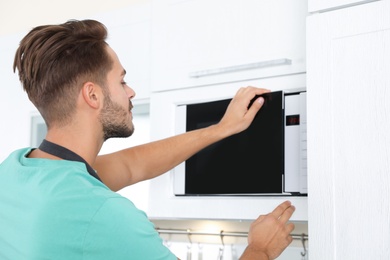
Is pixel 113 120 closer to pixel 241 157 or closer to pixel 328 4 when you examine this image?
pixel 241 157

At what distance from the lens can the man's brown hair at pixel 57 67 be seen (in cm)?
135

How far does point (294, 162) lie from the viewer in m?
1.53

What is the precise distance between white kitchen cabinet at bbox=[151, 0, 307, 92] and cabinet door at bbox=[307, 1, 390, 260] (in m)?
0.16

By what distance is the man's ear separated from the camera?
1354 millimetres

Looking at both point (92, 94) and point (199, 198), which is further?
point (199, 198)

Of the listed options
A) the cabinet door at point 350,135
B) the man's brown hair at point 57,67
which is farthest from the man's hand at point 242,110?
the man's brown hair at point 57,67

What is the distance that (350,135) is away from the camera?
4.43 feet

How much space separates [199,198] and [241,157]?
175 millimetres

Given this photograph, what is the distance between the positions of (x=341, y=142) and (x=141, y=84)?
79cm

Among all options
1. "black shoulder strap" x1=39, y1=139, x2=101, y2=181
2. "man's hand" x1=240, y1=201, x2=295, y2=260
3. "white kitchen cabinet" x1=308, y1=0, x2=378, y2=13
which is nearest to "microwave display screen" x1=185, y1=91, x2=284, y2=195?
"man's hand" x1=240, y1=201, x2=295, y2=260

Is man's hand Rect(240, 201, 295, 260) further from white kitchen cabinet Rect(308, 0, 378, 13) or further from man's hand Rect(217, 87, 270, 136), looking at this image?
white kitchen cabinet Rect(308, 0, 378, 13)

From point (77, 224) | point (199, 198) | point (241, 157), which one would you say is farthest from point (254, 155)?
point (77, 224)

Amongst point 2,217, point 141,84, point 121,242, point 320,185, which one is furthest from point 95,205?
point 141,84

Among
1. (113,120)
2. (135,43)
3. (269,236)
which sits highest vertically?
(135,43)
